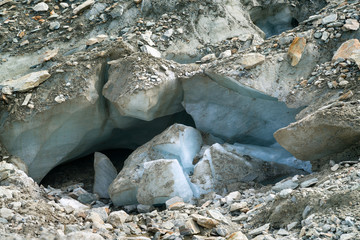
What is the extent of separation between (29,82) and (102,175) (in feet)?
4.48

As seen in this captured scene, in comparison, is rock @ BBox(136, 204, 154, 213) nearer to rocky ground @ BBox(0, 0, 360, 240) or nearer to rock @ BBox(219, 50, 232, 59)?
rocky ground @ BBox(0, 0, 360, 240)

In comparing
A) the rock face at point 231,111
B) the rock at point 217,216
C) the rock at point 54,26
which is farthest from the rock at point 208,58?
the rock at point 217,216

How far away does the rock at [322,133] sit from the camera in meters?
4.00

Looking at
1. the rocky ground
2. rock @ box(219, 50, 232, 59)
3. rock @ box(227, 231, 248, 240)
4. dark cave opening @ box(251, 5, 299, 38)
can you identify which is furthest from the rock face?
rock @ box(227, 231, 248, 240)

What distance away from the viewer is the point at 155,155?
531 centimetres

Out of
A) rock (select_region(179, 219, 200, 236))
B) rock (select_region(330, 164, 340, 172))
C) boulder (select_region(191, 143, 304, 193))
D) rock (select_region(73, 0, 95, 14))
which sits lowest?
boulder (select_region(191, 143, 304, 193))

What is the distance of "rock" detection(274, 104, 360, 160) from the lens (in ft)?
13.1

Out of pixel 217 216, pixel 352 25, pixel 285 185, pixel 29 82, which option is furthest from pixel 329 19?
pixel 29 82

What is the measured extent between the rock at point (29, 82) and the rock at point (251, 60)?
227 cm

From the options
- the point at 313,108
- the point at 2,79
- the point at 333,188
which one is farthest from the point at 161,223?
the point at 2,79

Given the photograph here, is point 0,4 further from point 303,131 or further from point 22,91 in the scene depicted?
point 303,131

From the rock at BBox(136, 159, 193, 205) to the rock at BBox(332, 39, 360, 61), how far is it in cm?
188

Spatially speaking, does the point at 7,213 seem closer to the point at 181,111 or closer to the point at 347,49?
the point at 181,111

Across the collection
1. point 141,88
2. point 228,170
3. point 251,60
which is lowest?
point 228,170
